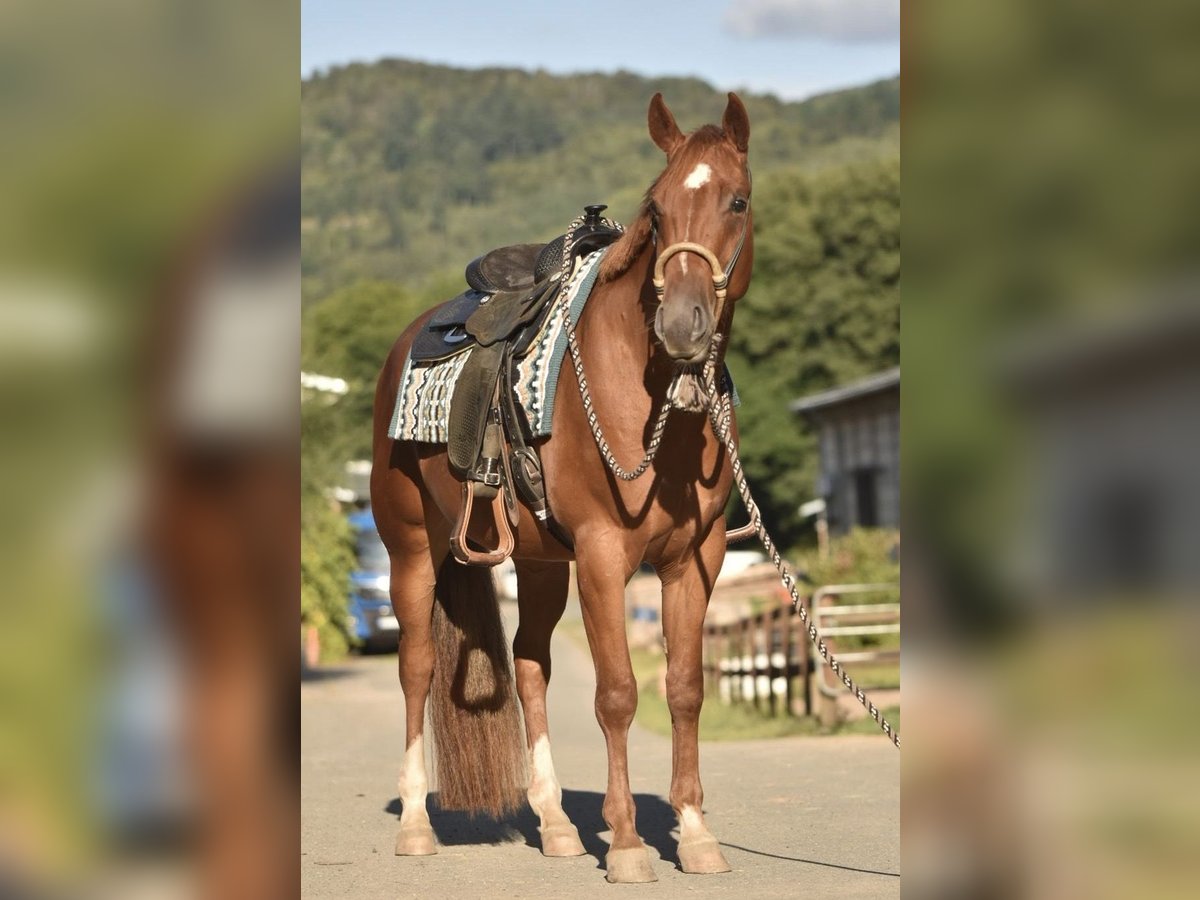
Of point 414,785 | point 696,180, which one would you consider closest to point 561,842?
point 414,785

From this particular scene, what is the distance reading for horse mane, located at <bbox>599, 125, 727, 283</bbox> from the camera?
542cm

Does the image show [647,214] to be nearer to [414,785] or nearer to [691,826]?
[691,826]

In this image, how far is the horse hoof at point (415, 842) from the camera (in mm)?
6945

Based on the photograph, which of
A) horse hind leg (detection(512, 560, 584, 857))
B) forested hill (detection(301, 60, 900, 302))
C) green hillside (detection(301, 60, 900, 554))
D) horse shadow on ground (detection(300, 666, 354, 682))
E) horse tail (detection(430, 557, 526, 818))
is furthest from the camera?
forested hill (detection(301, 60, 900, 302))

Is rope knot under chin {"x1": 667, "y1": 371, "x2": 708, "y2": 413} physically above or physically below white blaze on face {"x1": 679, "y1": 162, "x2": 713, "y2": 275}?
below

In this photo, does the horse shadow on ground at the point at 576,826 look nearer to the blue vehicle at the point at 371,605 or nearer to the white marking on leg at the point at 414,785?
the white marking on leg at the point at 414,785

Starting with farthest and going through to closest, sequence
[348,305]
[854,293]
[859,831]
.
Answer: [348,305] < [854,293] < [859,831]

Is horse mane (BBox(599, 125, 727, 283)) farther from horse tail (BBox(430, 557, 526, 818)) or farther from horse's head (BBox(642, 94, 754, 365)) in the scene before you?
horse tail (BBox(430, 557, 526, 818))

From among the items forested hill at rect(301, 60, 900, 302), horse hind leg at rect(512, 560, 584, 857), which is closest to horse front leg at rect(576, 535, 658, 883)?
horse hind leg at rect(512, 560, 584, 857)
